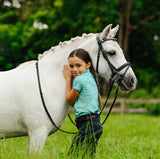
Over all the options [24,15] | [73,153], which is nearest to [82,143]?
[73,153]

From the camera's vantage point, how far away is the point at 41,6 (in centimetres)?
2648

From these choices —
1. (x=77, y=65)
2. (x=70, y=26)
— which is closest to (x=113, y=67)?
(x=77, y=65)

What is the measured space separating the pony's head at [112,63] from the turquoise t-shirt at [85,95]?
228 millimetres

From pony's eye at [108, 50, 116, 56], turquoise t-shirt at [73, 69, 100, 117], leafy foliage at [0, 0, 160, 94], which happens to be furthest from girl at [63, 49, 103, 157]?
leafy foliage at [0, 0, 160, 94]

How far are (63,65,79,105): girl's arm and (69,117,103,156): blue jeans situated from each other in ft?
0.93

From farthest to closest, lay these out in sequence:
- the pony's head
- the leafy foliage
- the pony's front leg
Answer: the leafy foliage → the pony's head → the pony's front leg

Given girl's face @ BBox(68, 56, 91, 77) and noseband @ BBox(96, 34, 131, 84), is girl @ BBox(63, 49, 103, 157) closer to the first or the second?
girl's face @ BBox(68, 56, 91, 77)

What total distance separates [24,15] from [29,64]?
21659 mm

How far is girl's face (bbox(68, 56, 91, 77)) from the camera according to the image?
10.5 feet

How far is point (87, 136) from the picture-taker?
316 centimetres

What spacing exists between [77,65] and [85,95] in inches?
13.7

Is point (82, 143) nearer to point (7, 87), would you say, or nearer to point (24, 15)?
point (7, 87)

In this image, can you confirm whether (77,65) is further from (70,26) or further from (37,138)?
(70,26)

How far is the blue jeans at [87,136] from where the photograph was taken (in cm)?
313
